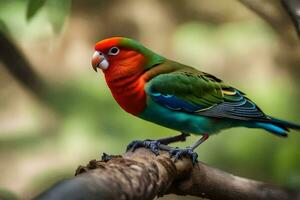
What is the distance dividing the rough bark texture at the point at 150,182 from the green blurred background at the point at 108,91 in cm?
111

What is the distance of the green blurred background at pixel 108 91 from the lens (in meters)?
2.49

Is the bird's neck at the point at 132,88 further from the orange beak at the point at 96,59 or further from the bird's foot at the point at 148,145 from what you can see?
the bird's foot at the point at 148,145

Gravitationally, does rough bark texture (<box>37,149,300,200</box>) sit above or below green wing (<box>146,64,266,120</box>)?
below

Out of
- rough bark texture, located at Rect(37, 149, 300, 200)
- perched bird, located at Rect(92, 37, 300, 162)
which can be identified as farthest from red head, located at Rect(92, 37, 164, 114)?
rough bark texture, located at Rect(37, 149, 300, 200)

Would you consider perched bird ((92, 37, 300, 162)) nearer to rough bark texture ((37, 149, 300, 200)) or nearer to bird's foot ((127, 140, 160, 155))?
bird's foot ((127, 140, 160, 155))

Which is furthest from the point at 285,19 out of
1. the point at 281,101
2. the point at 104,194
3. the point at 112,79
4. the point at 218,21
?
the point at 104,194

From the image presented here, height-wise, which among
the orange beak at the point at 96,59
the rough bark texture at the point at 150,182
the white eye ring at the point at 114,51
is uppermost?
the white eye ring at the point at 114,51

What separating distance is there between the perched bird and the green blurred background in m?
0.72

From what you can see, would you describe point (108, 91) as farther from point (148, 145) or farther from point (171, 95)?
point (148, 145)

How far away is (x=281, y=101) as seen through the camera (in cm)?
246

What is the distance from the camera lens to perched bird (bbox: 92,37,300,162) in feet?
4.64

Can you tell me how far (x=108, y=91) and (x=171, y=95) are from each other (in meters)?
1.04

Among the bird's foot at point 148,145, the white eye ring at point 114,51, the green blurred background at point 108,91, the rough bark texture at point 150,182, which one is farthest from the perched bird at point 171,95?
the green blurred background at point 108,91

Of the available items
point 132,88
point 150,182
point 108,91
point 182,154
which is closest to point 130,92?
point 132,88
